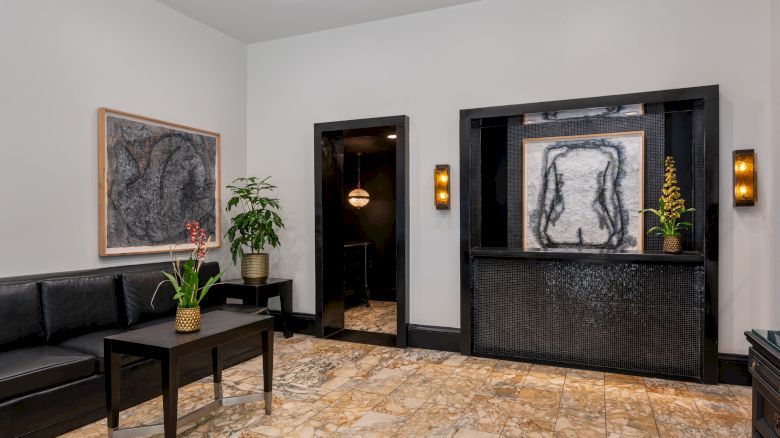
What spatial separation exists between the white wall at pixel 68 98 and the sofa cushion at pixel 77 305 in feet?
1.05

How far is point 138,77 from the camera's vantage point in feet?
14.3

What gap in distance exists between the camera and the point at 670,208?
4.04m

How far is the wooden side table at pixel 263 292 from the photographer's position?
4832 mm

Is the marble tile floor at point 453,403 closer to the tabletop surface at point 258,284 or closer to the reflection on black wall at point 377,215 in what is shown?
the tabletop surface at point 258,284

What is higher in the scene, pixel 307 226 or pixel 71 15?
pixel 71 15

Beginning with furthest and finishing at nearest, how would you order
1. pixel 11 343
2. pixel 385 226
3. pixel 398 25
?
pixel 385 226, pixel 398 25, pixel 11 343

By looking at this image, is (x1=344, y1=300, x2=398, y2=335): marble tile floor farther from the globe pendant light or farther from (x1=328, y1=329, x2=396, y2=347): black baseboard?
the globe pendant light

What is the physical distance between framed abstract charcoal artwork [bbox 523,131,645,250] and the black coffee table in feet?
9.27

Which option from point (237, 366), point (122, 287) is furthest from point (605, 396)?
point (122, 287)

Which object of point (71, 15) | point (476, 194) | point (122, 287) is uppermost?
point (71, 15)

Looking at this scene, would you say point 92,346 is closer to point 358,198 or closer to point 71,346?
point 71,346

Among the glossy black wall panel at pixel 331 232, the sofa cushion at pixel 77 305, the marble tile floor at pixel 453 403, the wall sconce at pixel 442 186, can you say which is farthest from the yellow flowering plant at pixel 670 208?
the sofa cushion at pixel 77 305

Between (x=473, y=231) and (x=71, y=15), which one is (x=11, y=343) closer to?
(x=71, y=15)

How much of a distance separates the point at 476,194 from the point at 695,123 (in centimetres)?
196
